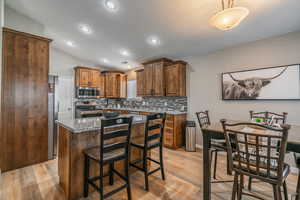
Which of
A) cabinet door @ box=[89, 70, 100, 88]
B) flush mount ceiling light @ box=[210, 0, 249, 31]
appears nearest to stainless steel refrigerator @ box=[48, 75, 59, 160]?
cabinet door @ box=[89, 70, 100, 88]

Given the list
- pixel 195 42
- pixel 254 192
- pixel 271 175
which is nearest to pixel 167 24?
pixel 195 42

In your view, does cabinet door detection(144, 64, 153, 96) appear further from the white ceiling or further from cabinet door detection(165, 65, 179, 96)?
cabinet door detection(165, 65, 179, 96)

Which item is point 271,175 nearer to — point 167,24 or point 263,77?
point 263,77

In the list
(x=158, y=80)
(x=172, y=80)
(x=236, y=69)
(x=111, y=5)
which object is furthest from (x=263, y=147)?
(x=111, y=5)

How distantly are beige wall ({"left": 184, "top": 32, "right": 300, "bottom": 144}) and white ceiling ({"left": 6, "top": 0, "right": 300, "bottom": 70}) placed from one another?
0.18m

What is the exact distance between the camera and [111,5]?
2.87 metres

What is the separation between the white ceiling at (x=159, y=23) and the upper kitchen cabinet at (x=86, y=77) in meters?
1.21

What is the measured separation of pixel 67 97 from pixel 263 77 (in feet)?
20.4

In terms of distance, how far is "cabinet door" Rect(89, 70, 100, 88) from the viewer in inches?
231

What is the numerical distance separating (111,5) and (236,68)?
303 centimetres

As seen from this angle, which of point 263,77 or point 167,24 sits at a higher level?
point 167,24

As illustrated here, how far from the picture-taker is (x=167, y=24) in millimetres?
3039

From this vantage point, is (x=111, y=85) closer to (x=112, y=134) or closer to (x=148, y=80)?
(x=148, y=80)

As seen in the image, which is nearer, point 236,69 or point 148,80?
point 236,69
